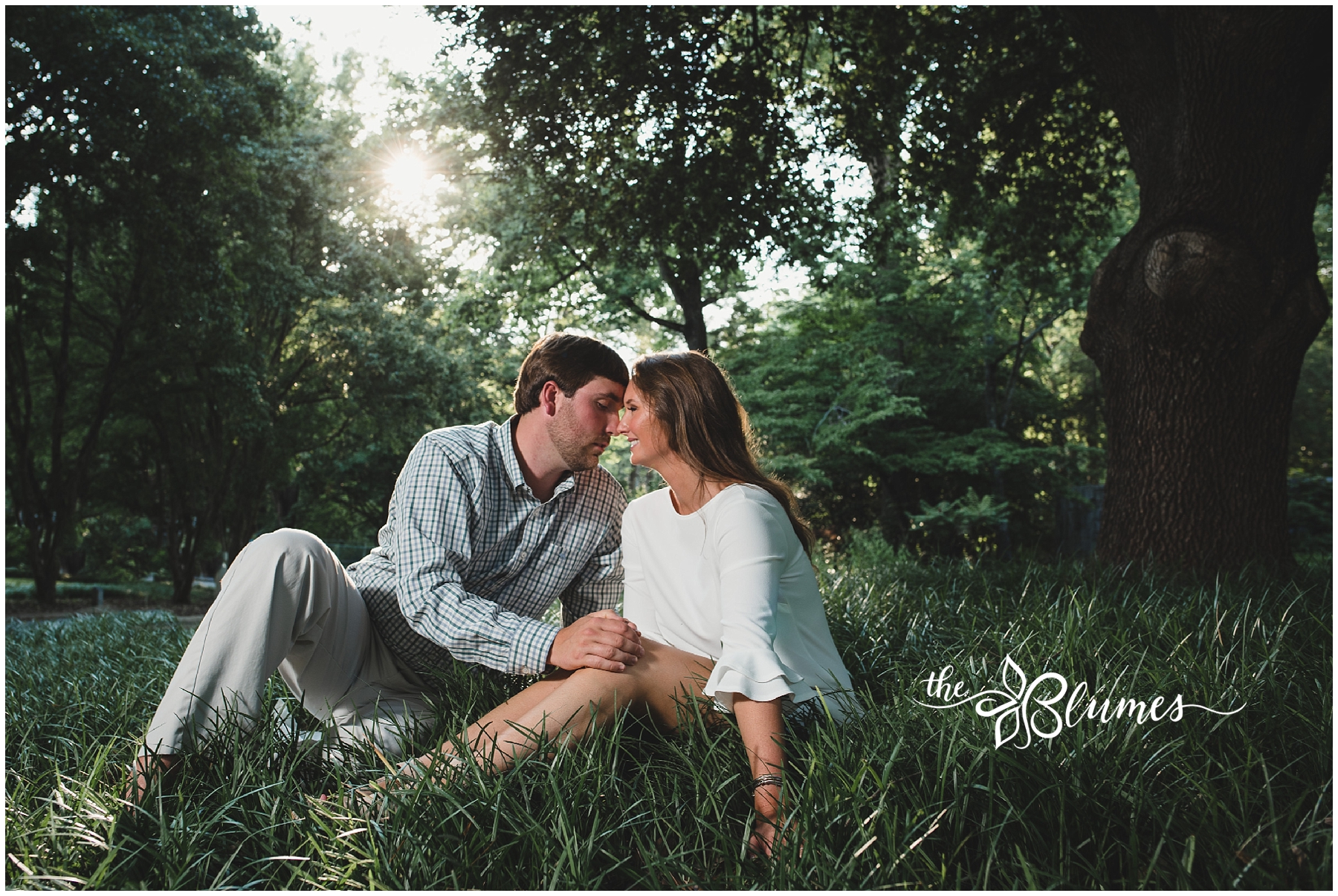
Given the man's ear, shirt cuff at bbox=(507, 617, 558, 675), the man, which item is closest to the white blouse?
the man

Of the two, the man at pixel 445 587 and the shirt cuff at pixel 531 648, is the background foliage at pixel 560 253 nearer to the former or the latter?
the man at pixel 445 587

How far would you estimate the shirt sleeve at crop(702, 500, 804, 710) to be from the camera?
1.85 metres

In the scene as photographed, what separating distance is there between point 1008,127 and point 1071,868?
7.19m

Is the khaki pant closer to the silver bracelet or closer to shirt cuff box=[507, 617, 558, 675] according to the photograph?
shirt cuff box=[507, 617, 558, 675]

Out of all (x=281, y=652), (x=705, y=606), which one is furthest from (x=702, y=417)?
(x=281, y=652)

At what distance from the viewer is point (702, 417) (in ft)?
7.47

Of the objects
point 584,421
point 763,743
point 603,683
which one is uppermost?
point 584,421

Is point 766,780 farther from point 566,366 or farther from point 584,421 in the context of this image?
point 566,366

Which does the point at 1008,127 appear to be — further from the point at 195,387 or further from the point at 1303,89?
the point at 195,387

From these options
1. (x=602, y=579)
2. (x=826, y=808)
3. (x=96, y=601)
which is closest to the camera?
(x=826, y=808)

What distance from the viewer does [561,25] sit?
6.71m

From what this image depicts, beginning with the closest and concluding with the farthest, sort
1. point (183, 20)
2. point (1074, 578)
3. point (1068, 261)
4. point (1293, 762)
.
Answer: point (1293, 762), point (1074, 578), point (1068, 261), point (183, 20)

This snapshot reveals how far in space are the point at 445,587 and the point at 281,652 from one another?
453 millimetres

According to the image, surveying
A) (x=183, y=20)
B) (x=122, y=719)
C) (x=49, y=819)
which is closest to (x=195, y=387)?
(x=183, y=20)
